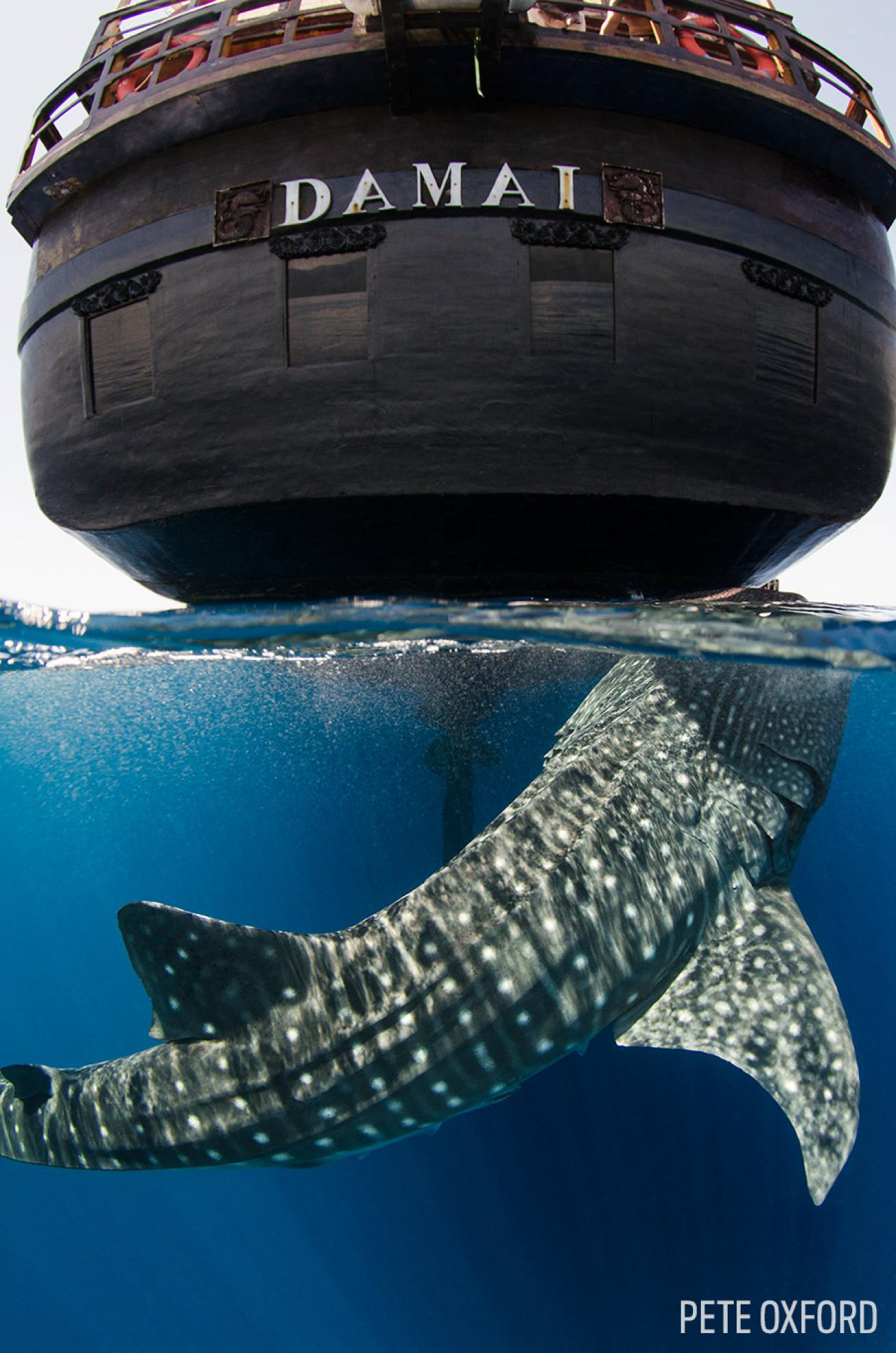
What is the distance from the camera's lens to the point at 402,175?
5523 mm

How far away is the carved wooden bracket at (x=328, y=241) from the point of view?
5.52 meters

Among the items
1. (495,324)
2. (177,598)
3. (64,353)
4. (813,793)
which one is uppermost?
(64,353)

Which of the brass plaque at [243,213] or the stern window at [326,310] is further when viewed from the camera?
the brass plaque at [243,213]

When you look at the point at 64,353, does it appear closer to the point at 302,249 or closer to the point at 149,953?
the point at 302,249

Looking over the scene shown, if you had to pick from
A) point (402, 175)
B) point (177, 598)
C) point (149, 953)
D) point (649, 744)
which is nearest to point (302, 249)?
point (402, 175)

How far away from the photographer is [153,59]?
593 cm

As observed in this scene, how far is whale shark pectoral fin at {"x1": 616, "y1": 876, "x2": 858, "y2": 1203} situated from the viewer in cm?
391

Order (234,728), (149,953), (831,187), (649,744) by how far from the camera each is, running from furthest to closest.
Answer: (234,728) → (831,187) → (649,744) → (149,953)

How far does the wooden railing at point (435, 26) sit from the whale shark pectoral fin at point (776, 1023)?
4954mm

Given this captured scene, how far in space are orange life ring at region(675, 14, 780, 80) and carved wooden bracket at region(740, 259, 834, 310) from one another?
1.12 metres

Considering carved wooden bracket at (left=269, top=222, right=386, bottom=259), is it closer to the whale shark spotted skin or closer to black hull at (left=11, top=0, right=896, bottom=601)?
black hull at (left=11, top=0, right=896, bottom=601)

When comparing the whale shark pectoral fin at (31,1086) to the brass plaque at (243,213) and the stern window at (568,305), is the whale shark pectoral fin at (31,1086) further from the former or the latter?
the brass plaque at (243,213)

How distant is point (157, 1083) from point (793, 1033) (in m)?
2.72

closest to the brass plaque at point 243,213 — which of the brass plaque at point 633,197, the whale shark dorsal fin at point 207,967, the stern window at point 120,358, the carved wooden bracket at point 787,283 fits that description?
the stern window at point 120,358
